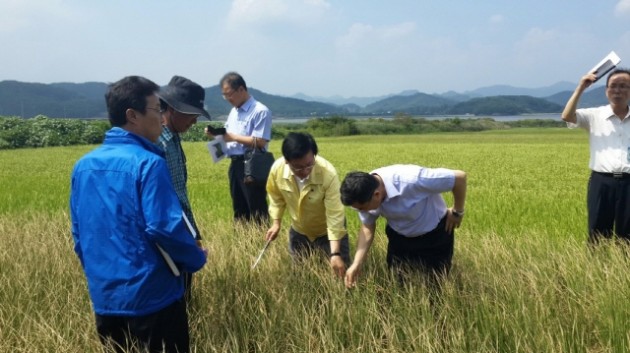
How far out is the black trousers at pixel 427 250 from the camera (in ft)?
10.8

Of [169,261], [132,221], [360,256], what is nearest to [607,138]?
[360,256]

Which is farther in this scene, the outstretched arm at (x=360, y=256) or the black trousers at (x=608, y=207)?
the black trousers at (x=608, y=207)

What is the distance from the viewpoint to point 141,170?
1.96m

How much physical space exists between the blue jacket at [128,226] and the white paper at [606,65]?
3.34 m

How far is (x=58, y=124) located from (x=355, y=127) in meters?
25.3

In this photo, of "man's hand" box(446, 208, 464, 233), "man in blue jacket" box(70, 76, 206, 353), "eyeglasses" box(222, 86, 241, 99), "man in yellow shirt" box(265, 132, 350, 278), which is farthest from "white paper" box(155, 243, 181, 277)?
"eyeglasses" box(222, 86, 241, 99)

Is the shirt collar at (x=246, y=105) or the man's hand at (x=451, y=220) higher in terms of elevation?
the shirt collar at (x=246, y=105)

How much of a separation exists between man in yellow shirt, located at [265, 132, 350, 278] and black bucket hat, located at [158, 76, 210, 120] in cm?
57

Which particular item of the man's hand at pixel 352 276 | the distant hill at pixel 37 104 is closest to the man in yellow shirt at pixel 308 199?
the man's hand at pixel 352 276

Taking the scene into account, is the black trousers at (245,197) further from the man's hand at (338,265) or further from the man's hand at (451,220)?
the man's hand at (451,220)

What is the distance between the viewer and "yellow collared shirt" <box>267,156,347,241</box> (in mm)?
3332

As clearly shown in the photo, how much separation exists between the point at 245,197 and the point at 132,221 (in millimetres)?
3252

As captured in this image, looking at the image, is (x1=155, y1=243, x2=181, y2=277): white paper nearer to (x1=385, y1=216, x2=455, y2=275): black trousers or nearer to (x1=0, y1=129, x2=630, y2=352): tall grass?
(x1=0, y1=129, x2=630, y2=352): tall grass

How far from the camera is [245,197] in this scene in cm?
527
